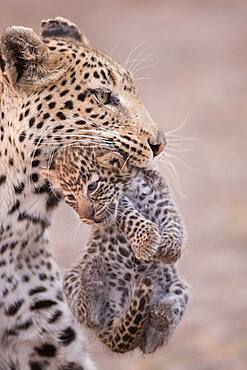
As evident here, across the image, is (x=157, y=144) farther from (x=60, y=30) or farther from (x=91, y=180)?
(x=60, y=30)

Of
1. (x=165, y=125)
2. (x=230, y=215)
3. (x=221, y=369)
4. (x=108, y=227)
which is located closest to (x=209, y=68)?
(x=165, y=125)

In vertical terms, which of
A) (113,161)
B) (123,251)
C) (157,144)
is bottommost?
(123,251)

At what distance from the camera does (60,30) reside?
977 cm

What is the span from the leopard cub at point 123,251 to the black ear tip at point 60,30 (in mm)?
1124

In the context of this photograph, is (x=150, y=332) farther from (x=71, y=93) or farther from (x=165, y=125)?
(x=165, y=125)

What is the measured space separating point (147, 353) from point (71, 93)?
1.34 metres

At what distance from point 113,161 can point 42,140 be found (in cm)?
42

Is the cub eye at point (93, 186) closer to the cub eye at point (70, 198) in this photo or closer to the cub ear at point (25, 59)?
the cub eye at point (70, 198)

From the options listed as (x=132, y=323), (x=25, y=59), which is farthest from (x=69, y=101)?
(x=132, y=323)

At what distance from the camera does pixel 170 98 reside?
20062 millimetres

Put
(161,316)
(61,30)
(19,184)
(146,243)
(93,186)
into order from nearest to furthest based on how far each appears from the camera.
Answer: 1. (146,243)
2. (93,186)
3. (161,316)
4. (19,184)
5. (61,30)

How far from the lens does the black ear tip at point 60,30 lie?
9.75 meters

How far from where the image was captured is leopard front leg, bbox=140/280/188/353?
876 centimetres

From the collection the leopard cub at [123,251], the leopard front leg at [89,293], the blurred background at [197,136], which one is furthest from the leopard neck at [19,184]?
the blurred background at [197,136]
